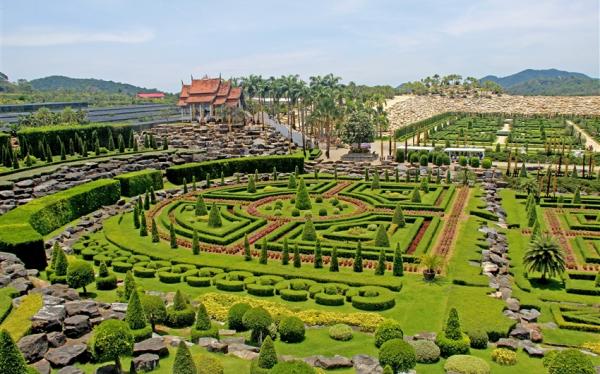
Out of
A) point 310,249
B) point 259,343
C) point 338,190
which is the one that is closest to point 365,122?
point 338,190

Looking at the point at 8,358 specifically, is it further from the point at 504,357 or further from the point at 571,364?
the point at 504,357

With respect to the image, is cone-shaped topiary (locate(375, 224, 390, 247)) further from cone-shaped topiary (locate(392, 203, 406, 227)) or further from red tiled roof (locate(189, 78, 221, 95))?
red tiled roof (locate(189, 78, 221, 95))

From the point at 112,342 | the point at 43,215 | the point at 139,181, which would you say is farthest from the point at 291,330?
the point at 139,181

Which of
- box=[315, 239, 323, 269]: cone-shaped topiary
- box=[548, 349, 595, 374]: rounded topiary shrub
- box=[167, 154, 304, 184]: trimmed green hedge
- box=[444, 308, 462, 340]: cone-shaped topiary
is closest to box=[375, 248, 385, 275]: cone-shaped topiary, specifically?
box=[315, 239, 323, 269]: cone-shaped topiary

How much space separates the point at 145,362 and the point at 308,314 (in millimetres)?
10399

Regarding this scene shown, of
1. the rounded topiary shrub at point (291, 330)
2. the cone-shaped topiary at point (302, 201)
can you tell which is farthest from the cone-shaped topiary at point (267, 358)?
the cone-shaped topiary at point (302, 201)

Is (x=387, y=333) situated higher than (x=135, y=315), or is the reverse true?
(x=135, y=315)

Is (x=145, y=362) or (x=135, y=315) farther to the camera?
(x=135, y=315)

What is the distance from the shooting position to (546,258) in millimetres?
34594

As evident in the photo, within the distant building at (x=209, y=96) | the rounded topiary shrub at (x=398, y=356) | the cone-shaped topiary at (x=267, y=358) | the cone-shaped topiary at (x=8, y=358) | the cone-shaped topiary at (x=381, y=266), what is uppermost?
the distant building at (x=209, y=96)

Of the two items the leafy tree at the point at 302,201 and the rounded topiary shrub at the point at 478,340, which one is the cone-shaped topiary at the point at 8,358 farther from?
the leafy tree at the point at 302,201

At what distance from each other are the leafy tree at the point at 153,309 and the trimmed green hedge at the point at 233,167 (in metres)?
44.0

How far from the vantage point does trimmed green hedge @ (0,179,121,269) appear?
36500 mm

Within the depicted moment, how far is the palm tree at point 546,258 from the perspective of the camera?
34506 millimetres
